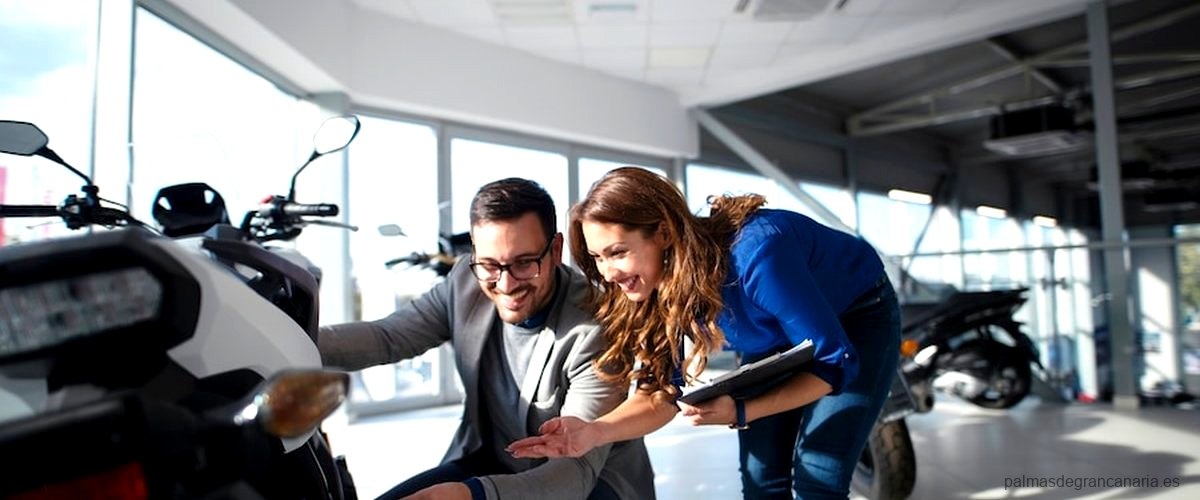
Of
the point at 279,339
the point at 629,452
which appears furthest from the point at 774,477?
the point at 279,339

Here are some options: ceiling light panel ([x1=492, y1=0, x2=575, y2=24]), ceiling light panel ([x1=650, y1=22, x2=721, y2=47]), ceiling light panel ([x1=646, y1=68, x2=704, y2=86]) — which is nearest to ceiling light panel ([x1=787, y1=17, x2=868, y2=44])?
ceiling light panel ([x1=650, y1=22, x2=721, y2=47])

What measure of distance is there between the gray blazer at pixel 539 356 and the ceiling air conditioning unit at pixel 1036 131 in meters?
6.29

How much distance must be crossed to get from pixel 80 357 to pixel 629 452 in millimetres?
890

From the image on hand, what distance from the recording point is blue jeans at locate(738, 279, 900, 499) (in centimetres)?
123

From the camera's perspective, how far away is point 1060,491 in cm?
219

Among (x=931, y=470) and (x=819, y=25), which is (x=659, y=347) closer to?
(x=931, y=470)

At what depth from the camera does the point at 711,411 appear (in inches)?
41.1

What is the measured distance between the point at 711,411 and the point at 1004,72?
693cm

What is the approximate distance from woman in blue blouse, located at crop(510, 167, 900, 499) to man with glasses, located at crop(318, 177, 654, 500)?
5 centimetres

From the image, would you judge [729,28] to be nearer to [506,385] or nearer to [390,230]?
[390,230]

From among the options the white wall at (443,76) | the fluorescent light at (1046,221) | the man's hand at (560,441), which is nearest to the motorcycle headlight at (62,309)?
the man's hand at (560,441)

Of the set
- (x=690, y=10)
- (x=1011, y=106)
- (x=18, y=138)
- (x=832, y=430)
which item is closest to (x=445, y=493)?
(x=832, y=430)

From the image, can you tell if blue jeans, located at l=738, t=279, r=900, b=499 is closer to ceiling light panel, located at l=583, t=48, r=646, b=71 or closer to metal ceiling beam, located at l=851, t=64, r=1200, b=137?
ceiling light panel, located at l=583, t=48, r=646, b=71

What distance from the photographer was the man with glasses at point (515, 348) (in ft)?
3.53
